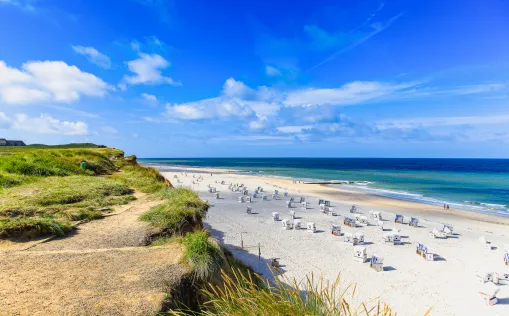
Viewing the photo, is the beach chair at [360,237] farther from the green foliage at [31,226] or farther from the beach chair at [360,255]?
the green foliage at [31,226]

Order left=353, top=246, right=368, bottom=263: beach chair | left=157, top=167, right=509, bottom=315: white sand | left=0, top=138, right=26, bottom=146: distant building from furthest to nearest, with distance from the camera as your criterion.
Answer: left=0, top=138, right=26, bottom=146: distant building
left=353, top=246, right=368, bottom=263: beach chair
left=157, top=167, right=509, bottom=315: white sand

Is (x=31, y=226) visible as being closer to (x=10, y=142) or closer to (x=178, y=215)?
(x=178, y=215)

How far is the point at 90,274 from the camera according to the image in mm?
4758

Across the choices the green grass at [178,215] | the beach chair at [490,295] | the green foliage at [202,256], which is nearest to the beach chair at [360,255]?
the beach chair at [490,295]

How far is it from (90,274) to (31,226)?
9.92 feet

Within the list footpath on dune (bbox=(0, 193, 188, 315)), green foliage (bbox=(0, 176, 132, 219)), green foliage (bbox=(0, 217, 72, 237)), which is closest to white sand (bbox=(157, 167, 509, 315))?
footpath on dune (bbox=(0, 193, 188, 315))

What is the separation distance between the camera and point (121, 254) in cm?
568

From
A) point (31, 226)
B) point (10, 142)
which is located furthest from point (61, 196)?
point (10, 142)

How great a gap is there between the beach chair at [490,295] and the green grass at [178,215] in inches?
419

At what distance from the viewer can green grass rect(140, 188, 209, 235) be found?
7.26 meters

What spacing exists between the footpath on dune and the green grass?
447 mm

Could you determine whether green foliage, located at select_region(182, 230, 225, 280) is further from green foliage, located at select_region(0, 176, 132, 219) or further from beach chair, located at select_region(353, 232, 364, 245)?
beach chair, located at select_region(353, 232, 364, 245)

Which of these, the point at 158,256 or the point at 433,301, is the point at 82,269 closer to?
the point at 158,256

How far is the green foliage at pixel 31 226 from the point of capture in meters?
6.32
